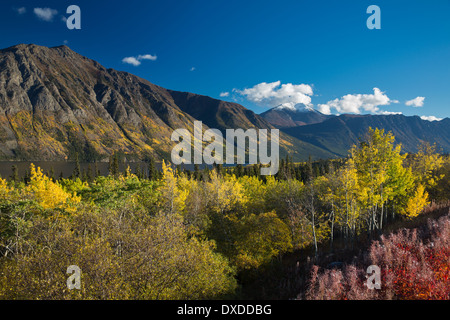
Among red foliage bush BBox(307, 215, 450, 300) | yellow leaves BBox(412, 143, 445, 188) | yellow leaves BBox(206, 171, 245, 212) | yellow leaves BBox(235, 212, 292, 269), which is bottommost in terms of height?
yellow leaves BBox(235, 212, 292, 269)

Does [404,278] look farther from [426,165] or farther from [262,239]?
[426,165]

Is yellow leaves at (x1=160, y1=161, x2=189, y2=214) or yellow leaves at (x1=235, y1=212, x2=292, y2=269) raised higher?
yellow leaves at (x1=160, y1=161, x2=189, y2=214)

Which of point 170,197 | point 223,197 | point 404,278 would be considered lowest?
point 223,197

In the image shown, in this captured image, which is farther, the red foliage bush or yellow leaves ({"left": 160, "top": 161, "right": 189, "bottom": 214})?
yellow leaves ({"left": 160, "top": 161, "right": 189, "bottom": 214})

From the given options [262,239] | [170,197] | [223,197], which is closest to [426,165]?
[262,239]

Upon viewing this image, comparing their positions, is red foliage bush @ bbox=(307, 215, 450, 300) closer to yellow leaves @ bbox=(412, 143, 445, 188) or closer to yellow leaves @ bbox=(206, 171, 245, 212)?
yellow leaves @ bbox=(206, 171, 245, 212)

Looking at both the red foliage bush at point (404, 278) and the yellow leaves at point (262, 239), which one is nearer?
the red foliage bush at point (404, 278)

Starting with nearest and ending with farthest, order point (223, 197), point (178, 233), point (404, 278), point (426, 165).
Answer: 1. point (404, 278)
2. point (178, 233)
3. point (426, 165)
4. point (223, 197)

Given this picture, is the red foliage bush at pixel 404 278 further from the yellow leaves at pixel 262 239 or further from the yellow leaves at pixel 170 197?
the yellow leaves at pixel 170 197

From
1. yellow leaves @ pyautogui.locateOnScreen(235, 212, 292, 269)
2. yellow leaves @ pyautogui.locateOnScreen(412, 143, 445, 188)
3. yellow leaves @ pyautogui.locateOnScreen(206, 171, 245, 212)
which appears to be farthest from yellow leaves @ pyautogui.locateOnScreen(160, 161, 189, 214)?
yellow leaves @ pyautogui.locateOnScreen(412, 143, 445, 188)

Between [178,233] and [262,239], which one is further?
[262,239]

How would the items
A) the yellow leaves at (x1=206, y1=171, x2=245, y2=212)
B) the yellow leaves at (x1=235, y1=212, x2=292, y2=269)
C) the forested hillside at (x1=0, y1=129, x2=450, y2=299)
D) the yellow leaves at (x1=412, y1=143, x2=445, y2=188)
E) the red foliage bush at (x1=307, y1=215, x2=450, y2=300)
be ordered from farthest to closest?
the yellow leaves at (x1=206, y1=171, x2=245, y2=212), the yellow leaves at (x1=412, y1=143, x2=445, y2=188), the yellow leaves at (x1=235, y1=212, x2=292, y2=269), the forested hillside at (x1=0, y1=129, x2=450, y2=299), the red foliage bush at (x1=307, y1=215, x2=450, y2=300)

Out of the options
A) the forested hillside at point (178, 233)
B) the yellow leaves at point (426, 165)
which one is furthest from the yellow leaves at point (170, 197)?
the yellow leaves at point (426, 165)
